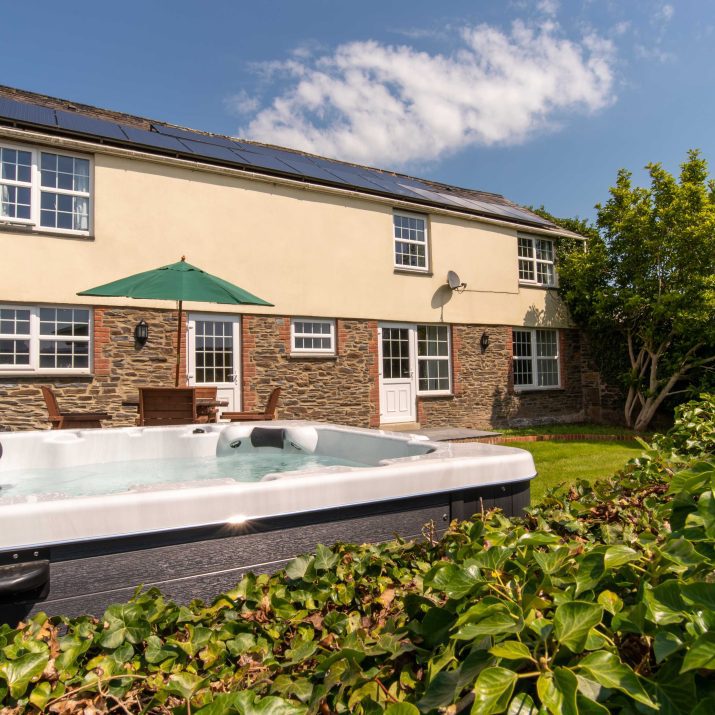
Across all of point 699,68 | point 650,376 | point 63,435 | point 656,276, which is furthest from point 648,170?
point 63,435

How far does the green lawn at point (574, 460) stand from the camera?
18.8 ft

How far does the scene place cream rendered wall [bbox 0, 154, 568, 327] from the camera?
336 inches

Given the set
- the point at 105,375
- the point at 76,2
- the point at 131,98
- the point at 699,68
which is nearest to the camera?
the point at 699,68

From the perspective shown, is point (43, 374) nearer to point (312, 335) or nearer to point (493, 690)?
point (312, 335)

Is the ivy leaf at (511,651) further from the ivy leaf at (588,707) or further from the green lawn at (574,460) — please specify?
the green lawn at (574,460)

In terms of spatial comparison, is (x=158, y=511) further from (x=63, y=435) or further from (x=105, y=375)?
(x=105, y=375)

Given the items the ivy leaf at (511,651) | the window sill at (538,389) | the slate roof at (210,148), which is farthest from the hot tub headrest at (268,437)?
the window sill at (538,389)

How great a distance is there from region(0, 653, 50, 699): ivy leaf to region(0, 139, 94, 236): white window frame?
28.6 feet

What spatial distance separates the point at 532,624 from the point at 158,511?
1.79m

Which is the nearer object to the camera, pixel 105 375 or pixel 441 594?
pixel 441 594

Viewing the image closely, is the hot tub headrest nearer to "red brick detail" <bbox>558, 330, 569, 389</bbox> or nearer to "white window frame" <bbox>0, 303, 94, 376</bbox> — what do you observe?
"white window frame" <bbox>0, 303, 94, 376</bbox>

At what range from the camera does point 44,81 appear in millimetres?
10828

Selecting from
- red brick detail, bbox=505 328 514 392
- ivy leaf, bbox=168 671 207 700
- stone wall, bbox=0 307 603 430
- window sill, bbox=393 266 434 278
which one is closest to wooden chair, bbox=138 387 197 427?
stone wall, bbox=0 307 603 430

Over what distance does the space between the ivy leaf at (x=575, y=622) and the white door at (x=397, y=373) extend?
418 inches
